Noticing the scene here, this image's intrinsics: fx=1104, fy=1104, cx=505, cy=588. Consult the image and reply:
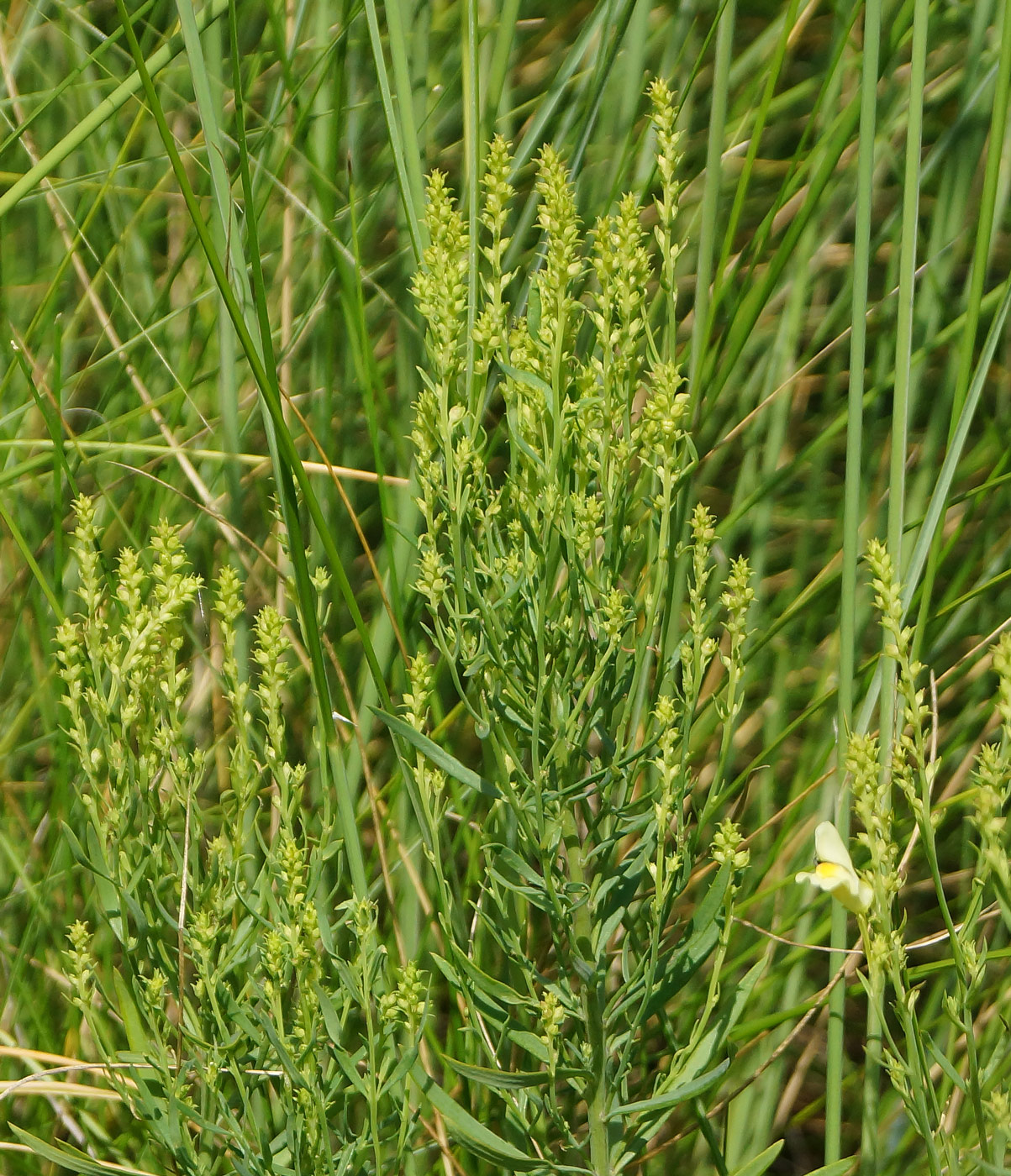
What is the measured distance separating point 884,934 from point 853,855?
271 mm

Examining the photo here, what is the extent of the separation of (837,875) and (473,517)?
13.6 inches

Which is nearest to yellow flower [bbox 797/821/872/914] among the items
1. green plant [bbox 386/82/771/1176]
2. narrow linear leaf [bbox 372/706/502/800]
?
green plant [bbox 386/82/771/1176]

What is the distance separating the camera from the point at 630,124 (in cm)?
97

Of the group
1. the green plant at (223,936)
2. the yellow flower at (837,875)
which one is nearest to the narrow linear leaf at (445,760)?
the green plant at (223,936)

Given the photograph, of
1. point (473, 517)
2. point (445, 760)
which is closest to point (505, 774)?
point (445, 760)

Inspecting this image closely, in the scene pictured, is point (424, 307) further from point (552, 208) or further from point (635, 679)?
point (635, 679)

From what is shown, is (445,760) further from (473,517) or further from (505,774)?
(473,517)

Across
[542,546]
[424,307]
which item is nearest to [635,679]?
[542,546]

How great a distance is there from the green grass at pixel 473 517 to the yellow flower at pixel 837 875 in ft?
0.23

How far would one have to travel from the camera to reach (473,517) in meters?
0.78

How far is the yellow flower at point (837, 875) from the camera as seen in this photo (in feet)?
2.40

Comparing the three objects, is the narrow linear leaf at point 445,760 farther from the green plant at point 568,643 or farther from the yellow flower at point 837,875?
the yellow flower at point 837,875

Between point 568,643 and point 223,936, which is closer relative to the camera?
point 568,643

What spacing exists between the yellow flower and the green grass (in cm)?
7
